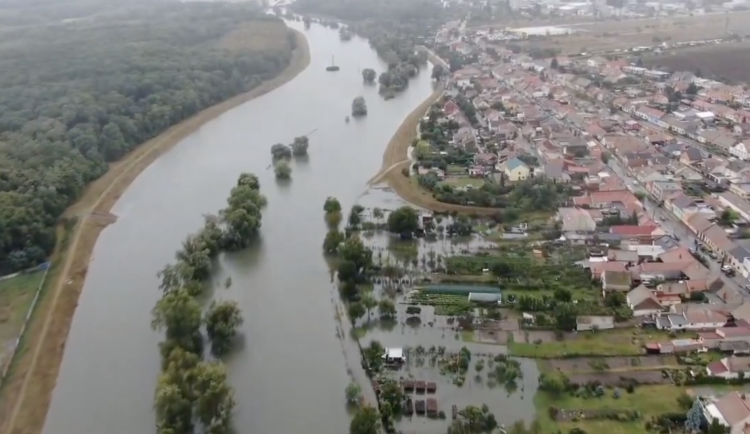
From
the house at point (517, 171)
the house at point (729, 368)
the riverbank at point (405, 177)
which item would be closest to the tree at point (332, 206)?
the riverbank at point (405, 177)

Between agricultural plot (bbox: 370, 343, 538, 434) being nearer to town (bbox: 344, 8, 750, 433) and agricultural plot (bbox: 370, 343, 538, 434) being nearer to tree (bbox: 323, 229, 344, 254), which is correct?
town (bbox: 344, 8, 750, 433)

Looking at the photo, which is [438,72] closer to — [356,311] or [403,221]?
[403,221]

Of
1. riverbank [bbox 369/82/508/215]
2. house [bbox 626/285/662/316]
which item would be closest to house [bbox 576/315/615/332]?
house [bbox 626/285/662/316]

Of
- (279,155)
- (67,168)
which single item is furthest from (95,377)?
(279,155)

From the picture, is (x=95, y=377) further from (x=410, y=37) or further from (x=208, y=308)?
(x=410, y=37)

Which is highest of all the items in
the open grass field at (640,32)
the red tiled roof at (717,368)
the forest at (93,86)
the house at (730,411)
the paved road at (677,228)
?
the forest at (93,86)

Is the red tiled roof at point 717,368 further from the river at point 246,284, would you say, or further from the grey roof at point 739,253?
→ the river at point 246,284
